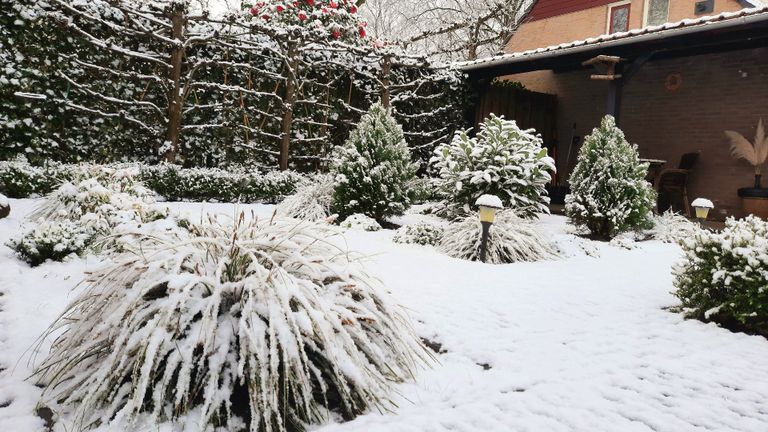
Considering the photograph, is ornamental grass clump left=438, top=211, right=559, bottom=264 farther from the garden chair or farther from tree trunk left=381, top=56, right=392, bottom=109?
the garden chair

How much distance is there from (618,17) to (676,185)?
5443 mm

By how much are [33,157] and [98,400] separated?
5175 mm

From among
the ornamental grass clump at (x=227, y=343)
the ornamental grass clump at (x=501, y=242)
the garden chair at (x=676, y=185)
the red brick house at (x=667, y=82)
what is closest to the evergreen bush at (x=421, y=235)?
the ornamental grass clump at (x=501, y=242)

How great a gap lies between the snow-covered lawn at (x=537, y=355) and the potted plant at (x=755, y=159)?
4314 millimetres

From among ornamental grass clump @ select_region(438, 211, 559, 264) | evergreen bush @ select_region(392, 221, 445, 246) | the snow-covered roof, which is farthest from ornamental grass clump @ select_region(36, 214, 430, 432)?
the snow-covered roof

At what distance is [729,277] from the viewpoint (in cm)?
241

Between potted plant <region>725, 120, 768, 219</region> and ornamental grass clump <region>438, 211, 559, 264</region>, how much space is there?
4223 mm

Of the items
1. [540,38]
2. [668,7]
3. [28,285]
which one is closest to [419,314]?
[28,285]

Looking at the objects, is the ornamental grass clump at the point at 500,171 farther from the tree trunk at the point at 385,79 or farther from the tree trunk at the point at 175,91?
the tree trunk at the point at 175,91

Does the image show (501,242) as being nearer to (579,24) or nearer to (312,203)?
(312,203)

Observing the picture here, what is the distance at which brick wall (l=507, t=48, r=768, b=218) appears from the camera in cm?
777

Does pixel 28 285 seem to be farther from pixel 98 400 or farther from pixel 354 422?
pixel 354 422

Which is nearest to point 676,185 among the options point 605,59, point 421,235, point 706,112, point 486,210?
point 706,112

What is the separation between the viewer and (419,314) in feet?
8.19
